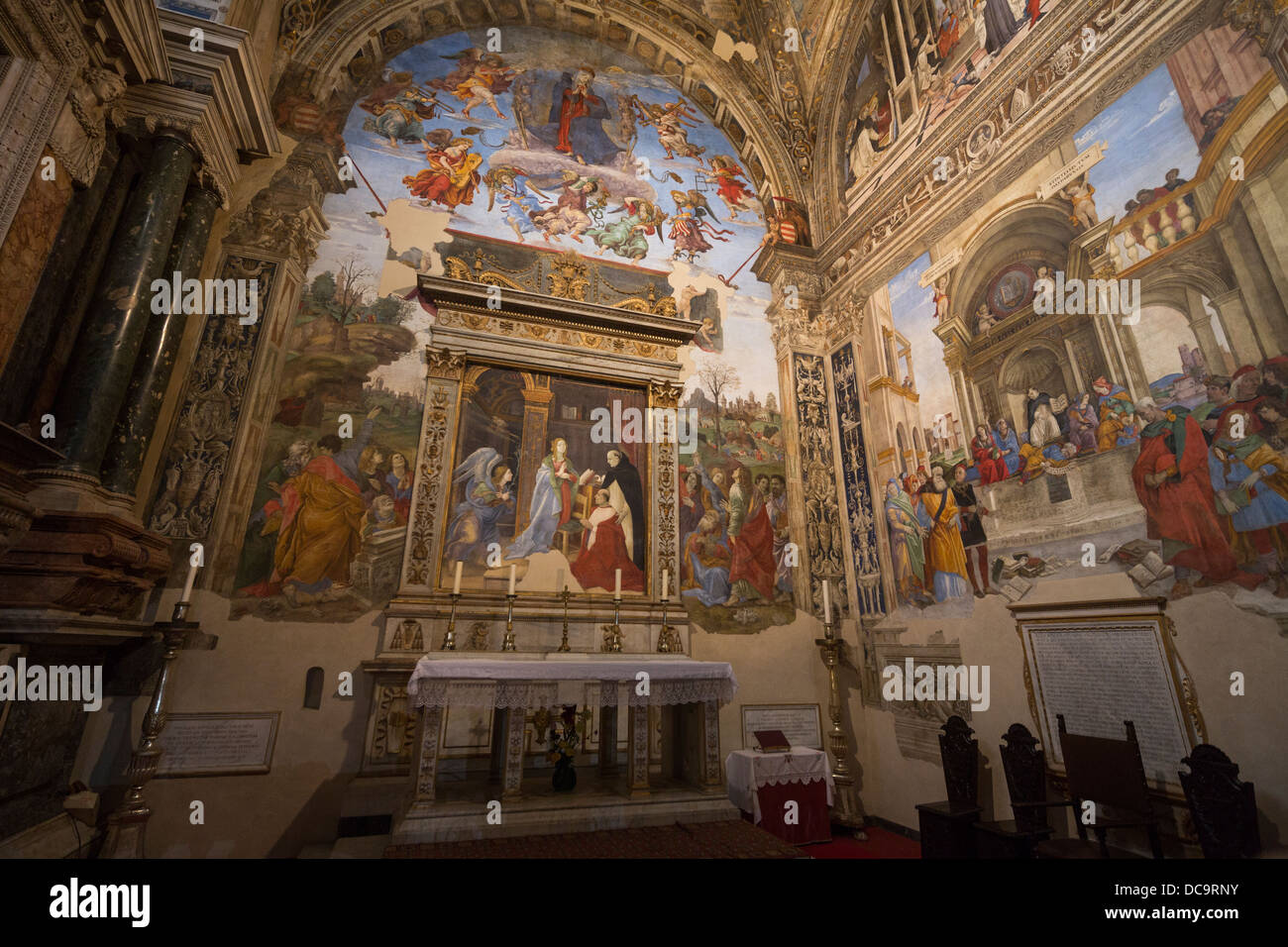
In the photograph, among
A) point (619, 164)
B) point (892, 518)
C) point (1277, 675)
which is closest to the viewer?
point (1277, 675)

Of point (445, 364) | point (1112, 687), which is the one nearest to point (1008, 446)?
point (1112, 687)

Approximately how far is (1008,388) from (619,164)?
6.45m

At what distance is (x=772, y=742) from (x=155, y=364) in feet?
22.9

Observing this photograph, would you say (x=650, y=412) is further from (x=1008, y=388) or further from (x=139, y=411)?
(x=139, y=411)

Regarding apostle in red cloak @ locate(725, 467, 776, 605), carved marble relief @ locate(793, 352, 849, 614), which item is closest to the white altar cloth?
apostle in red cloak @ locate(725, 467, 776, 605)

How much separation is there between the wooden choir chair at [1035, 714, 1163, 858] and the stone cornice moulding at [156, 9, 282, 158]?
9.42 m

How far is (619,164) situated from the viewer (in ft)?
30.1

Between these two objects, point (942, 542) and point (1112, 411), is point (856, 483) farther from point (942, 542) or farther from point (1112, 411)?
point (1112, 411)

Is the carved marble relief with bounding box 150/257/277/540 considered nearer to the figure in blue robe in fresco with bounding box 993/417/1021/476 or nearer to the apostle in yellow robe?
the apostle in yellow robe

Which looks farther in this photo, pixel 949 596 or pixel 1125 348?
pixel 949 596

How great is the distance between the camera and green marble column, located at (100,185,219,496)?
5250mm

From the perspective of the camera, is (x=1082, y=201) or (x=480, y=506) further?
(x=480, y=506)

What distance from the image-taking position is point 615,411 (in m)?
7.86

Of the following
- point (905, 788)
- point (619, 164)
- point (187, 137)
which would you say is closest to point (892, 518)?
point (905, 788)
